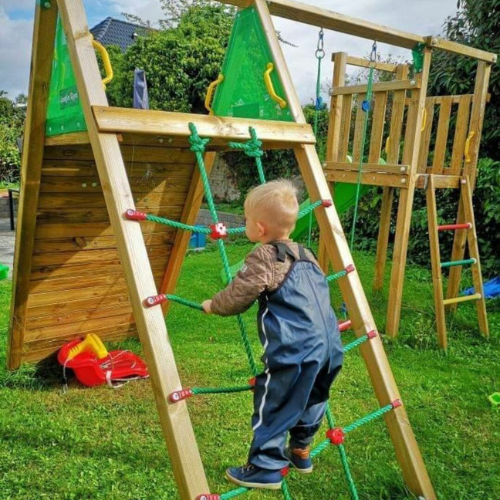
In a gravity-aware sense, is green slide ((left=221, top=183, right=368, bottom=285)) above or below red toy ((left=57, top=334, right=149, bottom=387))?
above

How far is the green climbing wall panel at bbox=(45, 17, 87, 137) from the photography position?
2.10 meters

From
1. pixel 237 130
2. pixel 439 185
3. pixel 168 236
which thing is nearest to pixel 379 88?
pixel 439 185

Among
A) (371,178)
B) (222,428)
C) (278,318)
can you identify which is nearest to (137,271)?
(278,318)

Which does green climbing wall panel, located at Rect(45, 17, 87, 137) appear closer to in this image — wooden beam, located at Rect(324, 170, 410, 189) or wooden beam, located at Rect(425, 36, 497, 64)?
wooden beam, located at Rect(425, 36, 497, 64)

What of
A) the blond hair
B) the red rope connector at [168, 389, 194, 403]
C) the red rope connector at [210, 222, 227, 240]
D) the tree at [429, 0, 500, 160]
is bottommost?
the red rope connector at [168, 389, 194, 403]

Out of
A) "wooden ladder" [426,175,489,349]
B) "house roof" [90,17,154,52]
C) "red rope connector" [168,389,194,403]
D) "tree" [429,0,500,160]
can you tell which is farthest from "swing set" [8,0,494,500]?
"house roof" [90,17,154,52]

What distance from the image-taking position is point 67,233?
10.1ft

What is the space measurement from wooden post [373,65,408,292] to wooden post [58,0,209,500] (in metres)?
2.96

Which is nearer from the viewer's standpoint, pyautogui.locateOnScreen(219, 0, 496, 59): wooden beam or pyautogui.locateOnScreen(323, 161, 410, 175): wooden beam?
pyautogui.locateOnScreen(219, 0, 496, 59): wooden beam

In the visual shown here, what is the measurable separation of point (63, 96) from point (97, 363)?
1.83 m

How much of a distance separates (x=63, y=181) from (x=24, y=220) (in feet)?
0.99

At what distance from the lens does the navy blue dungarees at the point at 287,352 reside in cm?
163

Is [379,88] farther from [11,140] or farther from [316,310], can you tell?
[11,140]

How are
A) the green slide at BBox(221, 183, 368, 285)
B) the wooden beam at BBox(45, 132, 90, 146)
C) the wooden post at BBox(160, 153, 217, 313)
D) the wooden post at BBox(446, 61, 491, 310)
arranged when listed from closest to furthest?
the wooden beam at BBox(45, 132, 90, 146)
the wooden post at BBox(160, 153, 217, 313)
the wooden post at BBox(446, 61, 491, 310)
the green slide at BBox(221, 183, 368, 285)
